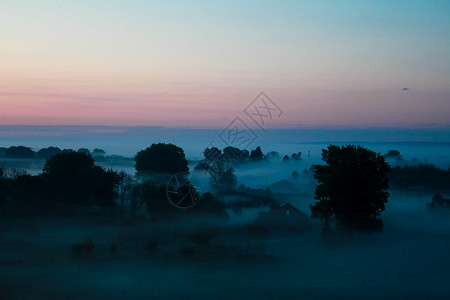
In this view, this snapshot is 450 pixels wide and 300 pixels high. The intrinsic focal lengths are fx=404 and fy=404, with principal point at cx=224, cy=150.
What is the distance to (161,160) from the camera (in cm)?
5238

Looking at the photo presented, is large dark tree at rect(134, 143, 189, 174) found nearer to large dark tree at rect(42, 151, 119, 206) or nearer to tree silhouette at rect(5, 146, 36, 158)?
large dark tree at rect(42, 151, 119, 206)

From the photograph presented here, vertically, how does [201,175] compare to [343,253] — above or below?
above

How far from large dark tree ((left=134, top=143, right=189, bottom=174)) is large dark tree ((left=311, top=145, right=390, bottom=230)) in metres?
27.6

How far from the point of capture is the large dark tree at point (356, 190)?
2600 centimetres

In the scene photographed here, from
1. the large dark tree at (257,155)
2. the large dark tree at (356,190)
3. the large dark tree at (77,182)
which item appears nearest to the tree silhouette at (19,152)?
the large dark tree at (77,182)

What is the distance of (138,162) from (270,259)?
35.0m

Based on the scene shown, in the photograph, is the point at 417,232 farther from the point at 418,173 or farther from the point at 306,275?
the point at 418,173

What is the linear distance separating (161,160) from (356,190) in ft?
102

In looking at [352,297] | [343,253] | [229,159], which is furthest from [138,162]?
[352,297]

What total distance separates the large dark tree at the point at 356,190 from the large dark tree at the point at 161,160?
27617mm

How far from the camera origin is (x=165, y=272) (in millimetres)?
19266

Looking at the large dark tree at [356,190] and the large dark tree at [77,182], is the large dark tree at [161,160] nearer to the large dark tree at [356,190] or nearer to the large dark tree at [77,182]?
the large dark tree at [77,182]

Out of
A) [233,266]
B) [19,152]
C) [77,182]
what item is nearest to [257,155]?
[77,182]

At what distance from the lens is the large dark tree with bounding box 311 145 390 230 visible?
2600 centimetres
